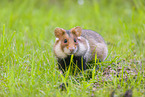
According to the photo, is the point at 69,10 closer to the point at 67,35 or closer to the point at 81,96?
the point at 67,35

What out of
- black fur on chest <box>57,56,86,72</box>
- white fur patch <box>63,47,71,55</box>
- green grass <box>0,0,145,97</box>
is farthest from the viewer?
black fur on chest <box>57,56,86,72</box>

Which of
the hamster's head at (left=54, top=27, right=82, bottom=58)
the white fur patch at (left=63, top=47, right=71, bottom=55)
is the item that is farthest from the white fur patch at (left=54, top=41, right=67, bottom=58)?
the white fur patch at (left=63, top=47, right=71, bottom=55)

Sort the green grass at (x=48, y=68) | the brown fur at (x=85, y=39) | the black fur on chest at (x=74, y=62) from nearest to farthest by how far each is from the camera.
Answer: the green grass at (x=48, y=68) → the brown fur at (x=85, y=39) → the black fur on chest at (x=74, y=62)

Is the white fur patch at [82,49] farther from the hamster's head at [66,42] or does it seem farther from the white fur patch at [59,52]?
the white fur patch at [59,52]

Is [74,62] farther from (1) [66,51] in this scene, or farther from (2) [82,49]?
(1) [66,51]

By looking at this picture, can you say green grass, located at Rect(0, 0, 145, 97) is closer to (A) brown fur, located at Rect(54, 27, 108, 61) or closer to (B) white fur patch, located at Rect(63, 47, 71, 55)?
(A) brown fur, located at Rect(54, 27, 108, 61)

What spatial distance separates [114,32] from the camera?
7461 mm

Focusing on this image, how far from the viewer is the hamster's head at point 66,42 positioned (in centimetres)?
360

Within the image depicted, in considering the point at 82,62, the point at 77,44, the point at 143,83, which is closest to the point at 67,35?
the point at 77,44

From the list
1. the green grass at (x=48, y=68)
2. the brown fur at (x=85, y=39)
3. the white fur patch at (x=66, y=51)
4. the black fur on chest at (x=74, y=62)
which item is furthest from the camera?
the black fur on chest at (x=74, y=62)

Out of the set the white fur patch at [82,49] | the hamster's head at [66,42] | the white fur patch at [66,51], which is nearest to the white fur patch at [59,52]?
the hamster's head at [66,42]

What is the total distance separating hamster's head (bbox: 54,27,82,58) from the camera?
3596 millimetres

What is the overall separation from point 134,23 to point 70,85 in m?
4.70

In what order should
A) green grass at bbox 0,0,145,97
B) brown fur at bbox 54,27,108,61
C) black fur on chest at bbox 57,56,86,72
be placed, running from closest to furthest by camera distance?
1. green grass at bbox 0,0,145,97
2. brown fur at bbox 54,27,108,61
3. black fur on chest at bbox 57,56,86,72
